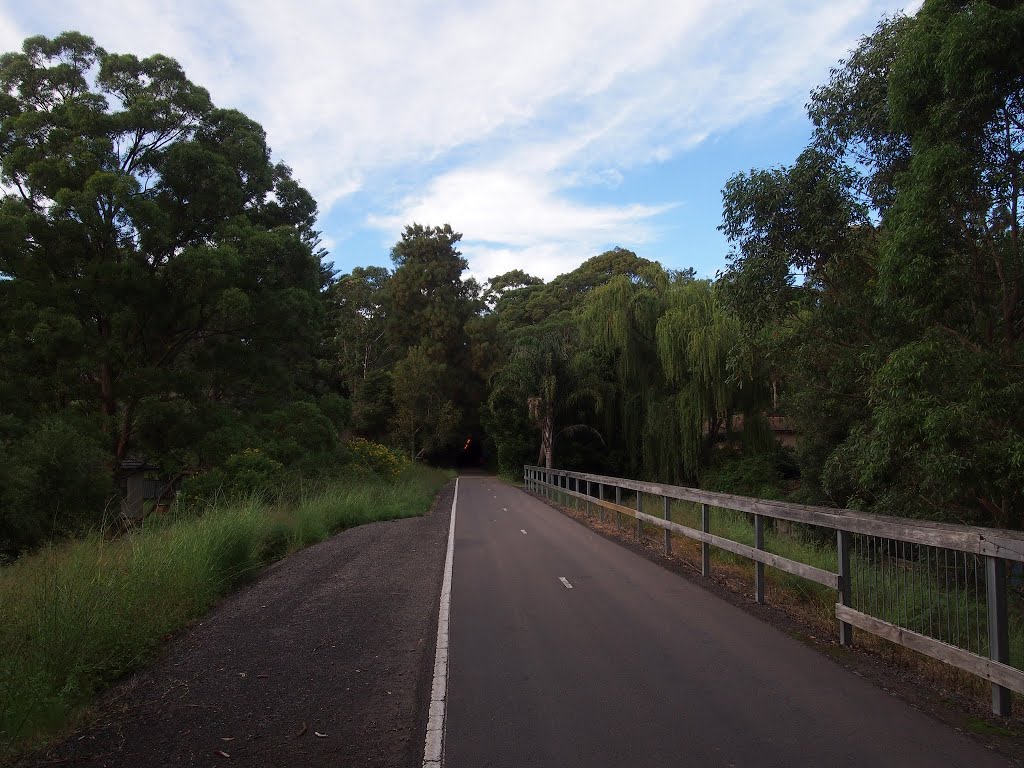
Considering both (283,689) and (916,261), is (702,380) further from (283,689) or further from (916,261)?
(283,689)

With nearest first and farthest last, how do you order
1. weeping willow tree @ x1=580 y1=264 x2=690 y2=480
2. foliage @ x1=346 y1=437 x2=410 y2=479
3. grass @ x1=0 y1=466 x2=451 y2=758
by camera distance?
grass @ x1=0 y1=466 x2=451 y2=758, weeping willow tree @ x1=580 y1=264 x2=690 y2=480, foliage @ x1=346 y1=437 x2=410 y2=479

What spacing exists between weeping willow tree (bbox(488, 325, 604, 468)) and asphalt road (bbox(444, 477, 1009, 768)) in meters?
31.1

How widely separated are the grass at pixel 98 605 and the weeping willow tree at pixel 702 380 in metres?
20.7

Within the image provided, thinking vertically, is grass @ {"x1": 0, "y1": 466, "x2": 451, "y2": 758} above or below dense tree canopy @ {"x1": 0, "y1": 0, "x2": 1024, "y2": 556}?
below

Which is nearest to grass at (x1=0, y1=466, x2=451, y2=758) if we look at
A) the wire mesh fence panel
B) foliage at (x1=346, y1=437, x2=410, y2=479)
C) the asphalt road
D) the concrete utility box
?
the asphalt road

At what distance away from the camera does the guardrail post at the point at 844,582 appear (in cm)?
688

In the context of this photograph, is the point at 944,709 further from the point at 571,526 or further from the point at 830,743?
the point at 571,526

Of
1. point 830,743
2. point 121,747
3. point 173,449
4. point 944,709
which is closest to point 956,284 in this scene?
point 944,709

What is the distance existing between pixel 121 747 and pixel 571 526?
1469 centimetres

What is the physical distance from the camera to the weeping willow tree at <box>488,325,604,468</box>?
40812 millimetres

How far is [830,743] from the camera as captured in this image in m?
4.61

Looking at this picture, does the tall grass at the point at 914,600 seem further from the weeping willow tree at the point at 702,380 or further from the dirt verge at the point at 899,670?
the weeping willow tree at the point at 702,380

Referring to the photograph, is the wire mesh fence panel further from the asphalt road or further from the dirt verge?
the asphalt road

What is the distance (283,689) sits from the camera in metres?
5.93
